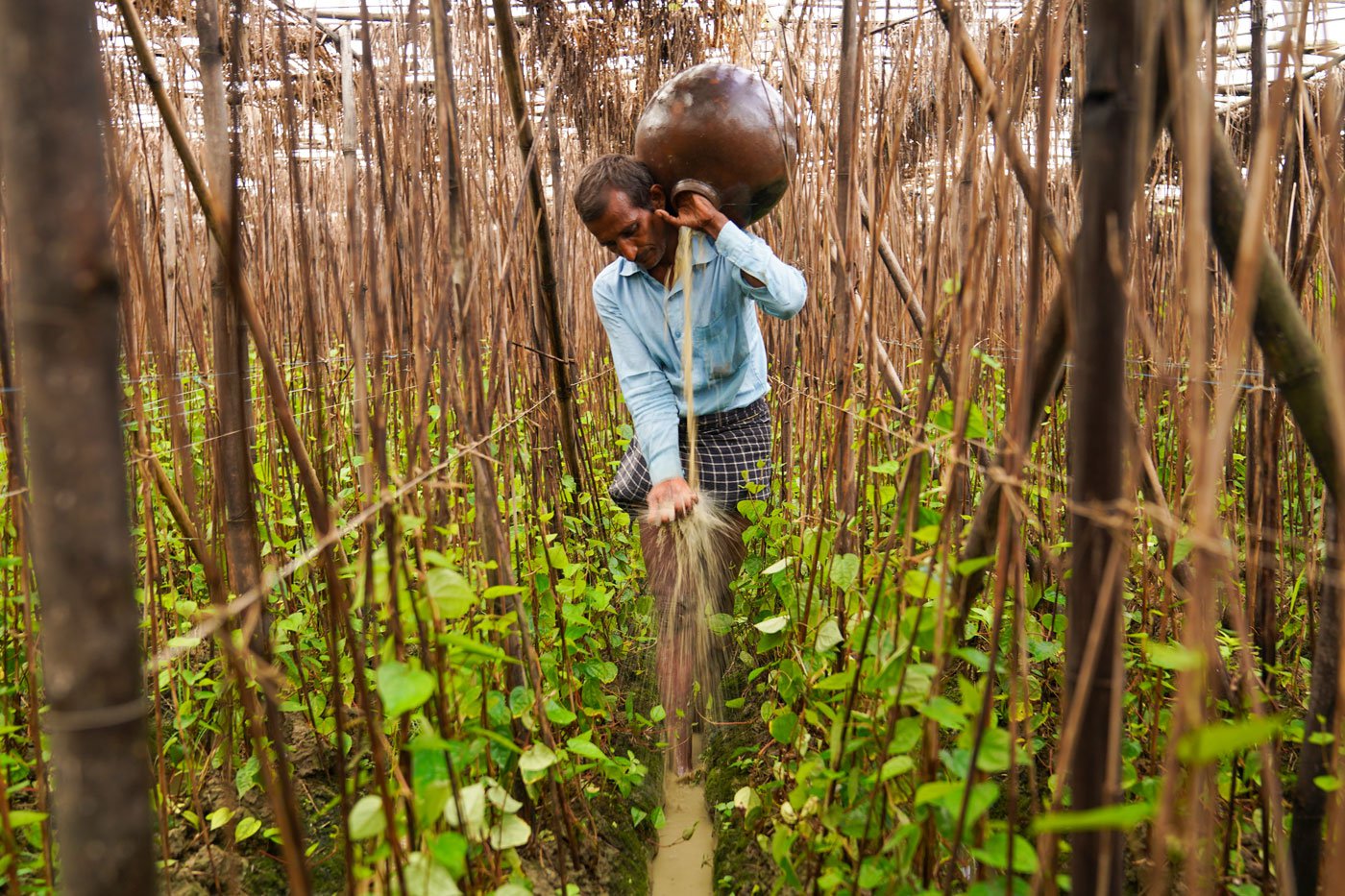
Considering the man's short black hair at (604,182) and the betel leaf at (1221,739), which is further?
the man's short black hair at (604,182)

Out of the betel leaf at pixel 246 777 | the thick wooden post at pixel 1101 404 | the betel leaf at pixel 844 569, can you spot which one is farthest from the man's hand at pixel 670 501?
the thick wooden post at pixel 1101 404

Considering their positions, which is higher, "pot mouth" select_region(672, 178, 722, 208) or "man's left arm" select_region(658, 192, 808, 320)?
"pot mouth" select_region(672, 178, 722, 208)

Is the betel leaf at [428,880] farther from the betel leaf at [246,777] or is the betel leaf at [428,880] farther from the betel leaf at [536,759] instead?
the betel leaf at [246,777]

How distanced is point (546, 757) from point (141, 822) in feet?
1.73

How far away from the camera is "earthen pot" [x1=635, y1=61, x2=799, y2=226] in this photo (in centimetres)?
180

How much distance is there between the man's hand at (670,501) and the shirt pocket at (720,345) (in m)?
0.37

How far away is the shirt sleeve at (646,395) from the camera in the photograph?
212 centimetres

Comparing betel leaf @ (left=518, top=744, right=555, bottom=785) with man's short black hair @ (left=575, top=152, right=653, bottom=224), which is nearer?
betel leaf @ (left=518, top=744, right=555, bottom=785)

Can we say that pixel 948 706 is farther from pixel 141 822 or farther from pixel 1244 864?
pixel 1244 864

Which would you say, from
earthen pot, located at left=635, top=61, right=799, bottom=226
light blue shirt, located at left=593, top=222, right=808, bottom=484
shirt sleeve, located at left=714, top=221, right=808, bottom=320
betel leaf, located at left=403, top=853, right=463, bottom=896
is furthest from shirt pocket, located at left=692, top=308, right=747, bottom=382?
betel leaf, located at left=403, top=853, right=463, bottom=896

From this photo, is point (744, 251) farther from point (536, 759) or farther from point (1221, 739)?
point (1221, 739)

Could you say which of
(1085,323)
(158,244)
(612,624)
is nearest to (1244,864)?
(1085,323)

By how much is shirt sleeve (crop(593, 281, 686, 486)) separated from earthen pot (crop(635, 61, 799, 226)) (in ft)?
1.37

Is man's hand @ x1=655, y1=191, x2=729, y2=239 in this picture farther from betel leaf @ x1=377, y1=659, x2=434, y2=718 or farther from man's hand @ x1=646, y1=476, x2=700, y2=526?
betel leaf @ x1=377, y1=659, x2=434, y2=718
